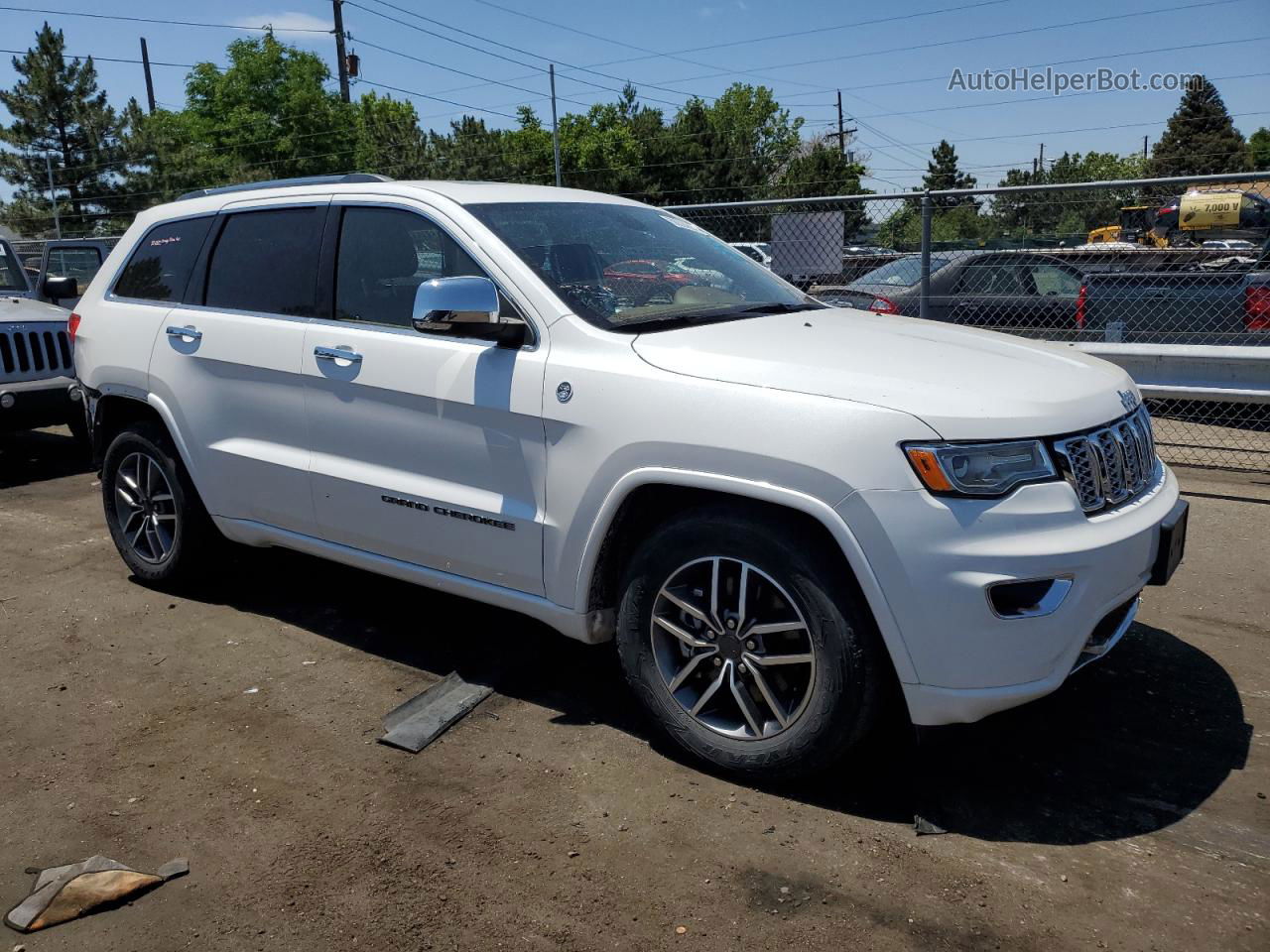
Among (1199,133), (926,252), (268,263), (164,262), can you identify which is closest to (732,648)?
(268,263)

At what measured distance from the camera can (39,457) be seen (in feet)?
30.3

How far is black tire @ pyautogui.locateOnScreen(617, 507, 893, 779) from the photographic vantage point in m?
3.00

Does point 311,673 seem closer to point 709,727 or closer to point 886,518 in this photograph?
point 709,727

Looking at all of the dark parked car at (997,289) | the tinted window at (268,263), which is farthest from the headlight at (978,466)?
the dark parked car at (997,289)

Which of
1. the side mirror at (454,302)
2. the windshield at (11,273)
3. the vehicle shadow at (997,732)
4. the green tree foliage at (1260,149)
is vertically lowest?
the vehicle shadow at (997,732)

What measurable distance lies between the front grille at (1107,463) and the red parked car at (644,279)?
154cm

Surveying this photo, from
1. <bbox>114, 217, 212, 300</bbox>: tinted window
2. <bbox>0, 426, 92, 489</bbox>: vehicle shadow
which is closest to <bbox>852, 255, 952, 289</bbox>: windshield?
<bbox>114, 217, 212, 300</bbox>: tinted window

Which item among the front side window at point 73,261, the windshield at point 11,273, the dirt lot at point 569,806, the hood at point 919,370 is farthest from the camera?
the front side window at point 73,261

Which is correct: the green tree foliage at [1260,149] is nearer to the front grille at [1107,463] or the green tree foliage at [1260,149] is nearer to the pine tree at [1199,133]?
the pine tree at [1199,133]

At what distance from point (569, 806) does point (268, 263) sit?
2662mm

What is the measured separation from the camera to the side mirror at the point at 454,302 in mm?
3459

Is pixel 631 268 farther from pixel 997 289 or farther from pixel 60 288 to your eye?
pixel 60 288

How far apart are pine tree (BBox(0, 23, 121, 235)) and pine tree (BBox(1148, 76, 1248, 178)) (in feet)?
228

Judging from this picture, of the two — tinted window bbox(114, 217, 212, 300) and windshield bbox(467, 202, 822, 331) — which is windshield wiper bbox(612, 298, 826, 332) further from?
tinted window bbox(114, 217, 212, 300)
